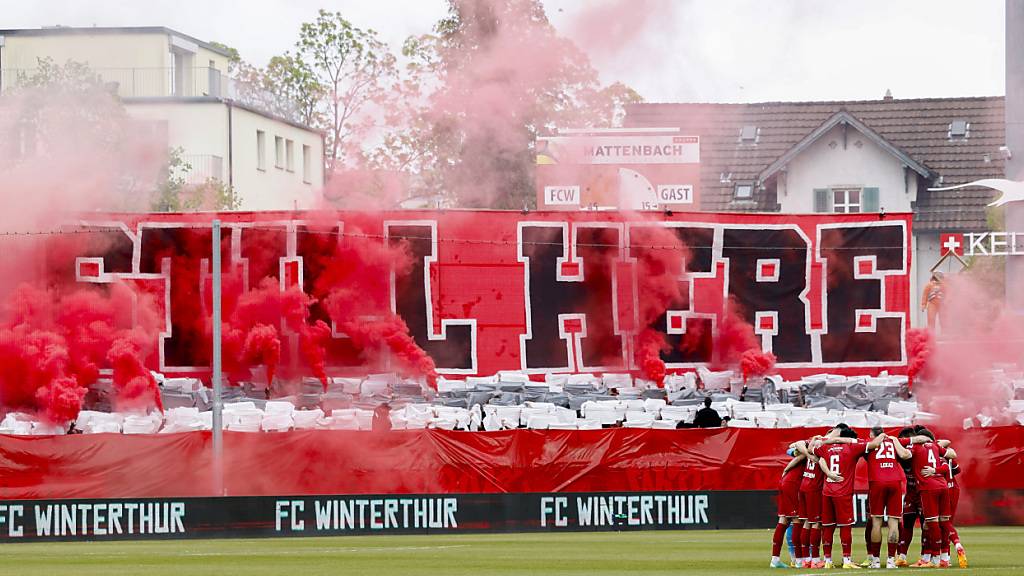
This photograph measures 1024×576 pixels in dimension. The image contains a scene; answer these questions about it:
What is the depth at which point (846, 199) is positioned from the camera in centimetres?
6544

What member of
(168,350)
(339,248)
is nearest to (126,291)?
(168,350)

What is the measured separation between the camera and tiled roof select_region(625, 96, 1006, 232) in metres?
64.1

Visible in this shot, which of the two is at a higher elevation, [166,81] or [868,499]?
[166,81]

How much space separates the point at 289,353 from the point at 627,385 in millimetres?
8456

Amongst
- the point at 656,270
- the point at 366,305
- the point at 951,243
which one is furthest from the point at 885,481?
the point at 951,243

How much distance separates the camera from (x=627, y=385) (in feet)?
152

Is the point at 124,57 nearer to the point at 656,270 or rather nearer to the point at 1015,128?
the point at 656,270

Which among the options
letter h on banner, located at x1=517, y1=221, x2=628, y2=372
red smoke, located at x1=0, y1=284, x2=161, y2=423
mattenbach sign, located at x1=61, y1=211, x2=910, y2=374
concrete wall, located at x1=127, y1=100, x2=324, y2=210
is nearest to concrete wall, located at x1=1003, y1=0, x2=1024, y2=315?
mattenbach sign, located at x1=61, y1=211, x2=910, y2=374

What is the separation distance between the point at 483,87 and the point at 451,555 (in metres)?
22.0

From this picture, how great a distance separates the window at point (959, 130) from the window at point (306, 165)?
24.9 meters

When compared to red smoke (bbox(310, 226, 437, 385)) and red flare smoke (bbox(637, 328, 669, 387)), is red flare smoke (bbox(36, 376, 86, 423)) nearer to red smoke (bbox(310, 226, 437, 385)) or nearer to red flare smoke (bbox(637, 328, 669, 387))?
red smoke (bbox(310, 226, 437, 385))

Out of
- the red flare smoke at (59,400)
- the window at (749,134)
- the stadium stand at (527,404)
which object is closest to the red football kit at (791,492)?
the stadium stand at (527,404)

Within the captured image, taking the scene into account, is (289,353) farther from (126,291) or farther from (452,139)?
(452,139)

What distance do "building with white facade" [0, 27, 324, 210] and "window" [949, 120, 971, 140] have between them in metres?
24.6
